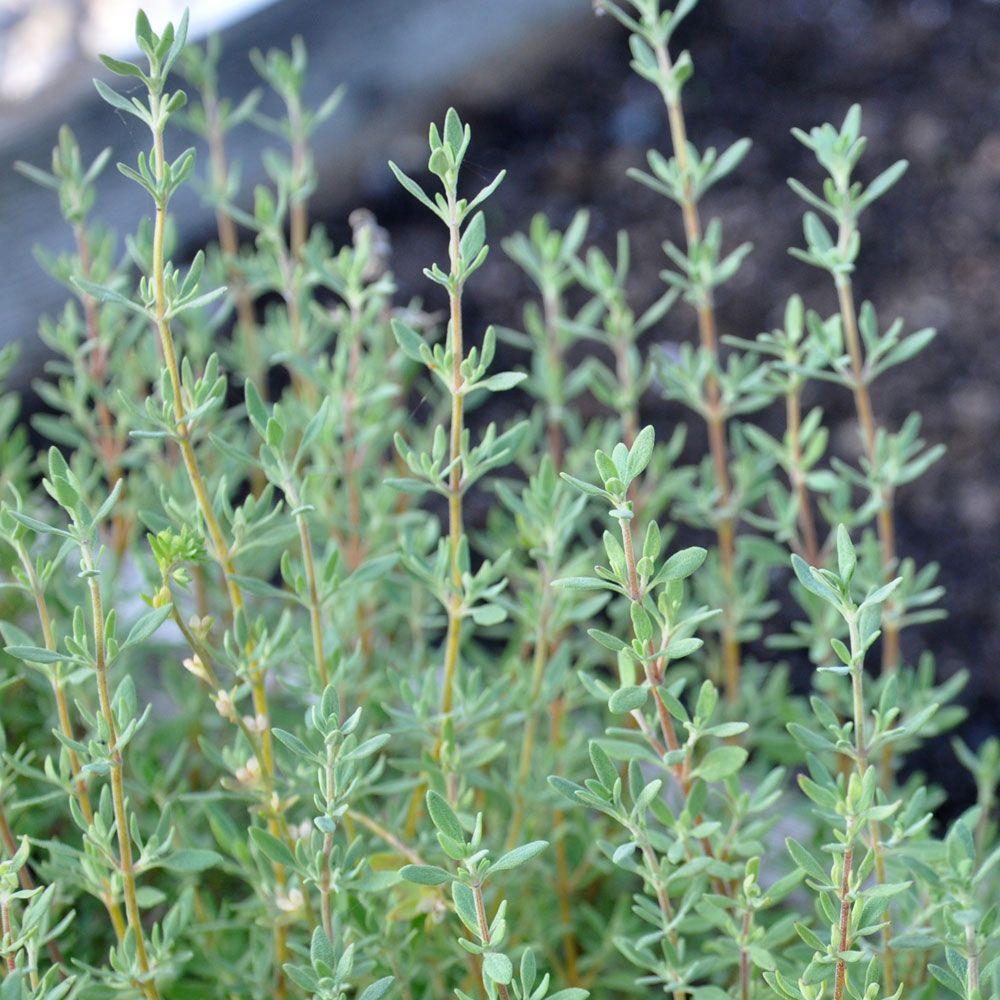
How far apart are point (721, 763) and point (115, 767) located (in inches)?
14.7

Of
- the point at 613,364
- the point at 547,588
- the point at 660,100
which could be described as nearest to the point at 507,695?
the point at 547,588

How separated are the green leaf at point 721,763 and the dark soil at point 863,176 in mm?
1106

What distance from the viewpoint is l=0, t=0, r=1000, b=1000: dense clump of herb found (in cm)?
76

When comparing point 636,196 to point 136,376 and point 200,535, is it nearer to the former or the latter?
point 136,376

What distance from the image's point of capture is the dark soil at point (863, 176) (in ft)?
6.87

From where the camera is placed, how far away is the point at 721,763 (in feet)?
2.75

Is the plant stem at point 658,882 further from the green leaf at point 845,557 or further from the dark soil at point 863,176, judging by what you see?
the dark soil at point 863,176

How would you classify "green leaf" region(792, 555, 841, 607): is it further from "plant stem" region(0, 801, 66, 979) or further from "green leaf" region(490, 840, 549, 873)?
"plant stem" region(0, 801, 66, 979)

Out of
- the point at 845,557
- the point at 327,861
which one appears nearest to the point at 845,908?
the point at 845,557

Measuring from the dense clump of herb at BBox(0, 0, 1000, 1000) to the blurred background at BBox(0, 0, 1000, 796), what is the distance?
2.67 feet

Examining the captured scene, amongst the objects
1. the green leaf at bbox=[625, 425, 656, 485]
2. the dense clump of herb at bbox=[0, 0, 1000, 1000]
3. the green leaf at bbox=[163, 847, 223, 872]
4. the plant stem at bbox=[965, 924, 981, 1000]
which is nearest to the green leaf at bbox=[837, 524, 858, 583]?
the dense clump of herb at bbox=[0, 0, 1000, 1000]

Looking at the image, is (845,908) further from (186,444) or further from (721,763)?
(186,444)

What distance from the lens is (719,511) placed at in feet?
3.91

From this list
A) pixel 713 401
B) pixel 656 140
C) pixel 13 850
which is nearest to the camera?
pixel 13 850
